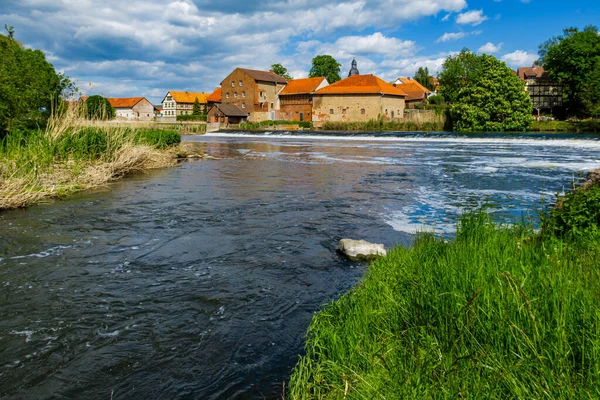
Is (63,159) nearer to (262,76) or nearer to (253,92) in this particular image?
(253,92)

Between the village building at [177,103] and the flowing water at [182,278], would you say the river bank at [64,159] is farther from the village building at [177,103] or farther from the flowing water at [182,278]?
the village building at [177,103]

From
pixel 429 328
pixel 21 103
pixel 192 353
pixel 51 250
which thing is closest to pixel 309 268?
pixel 192 353

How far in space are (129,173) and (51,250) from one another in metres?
11.9

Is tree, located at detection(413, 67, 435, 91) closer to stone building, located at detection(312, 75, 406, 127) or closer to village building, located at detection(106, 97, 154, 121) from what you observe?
stone building, located at detection(312, 75, 406, 127)

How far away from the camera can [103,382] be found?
12.9 feet

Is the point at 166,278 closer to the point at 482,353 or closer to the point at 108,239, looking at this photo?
the point at 108,239

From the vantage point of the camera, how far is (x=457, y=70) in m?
81.4

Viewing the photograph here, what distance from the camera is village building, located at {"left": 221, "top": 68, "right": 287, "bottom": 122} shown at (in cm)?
9200

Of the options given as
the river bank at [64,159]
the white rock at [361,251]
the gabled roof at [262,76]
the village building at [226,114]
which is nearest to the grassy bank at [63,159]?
the river bank at [64,159]

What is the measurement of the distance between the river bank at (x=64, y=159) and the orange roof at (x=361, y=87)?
6432 cm

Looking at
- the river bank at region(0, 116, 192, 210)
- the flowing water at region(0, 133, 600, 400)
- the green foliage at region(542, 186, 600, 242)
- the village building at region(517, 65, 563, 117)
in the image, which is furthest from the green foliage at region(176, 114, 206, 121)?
the green foliage at region(542, 186, 600, 242)

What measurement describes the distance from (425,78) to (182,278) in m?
138

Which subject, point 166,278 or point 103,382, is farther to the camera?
point 166,278

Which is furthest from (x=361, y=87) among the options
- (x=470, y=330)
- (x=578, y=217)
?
(x=470, y=330)
